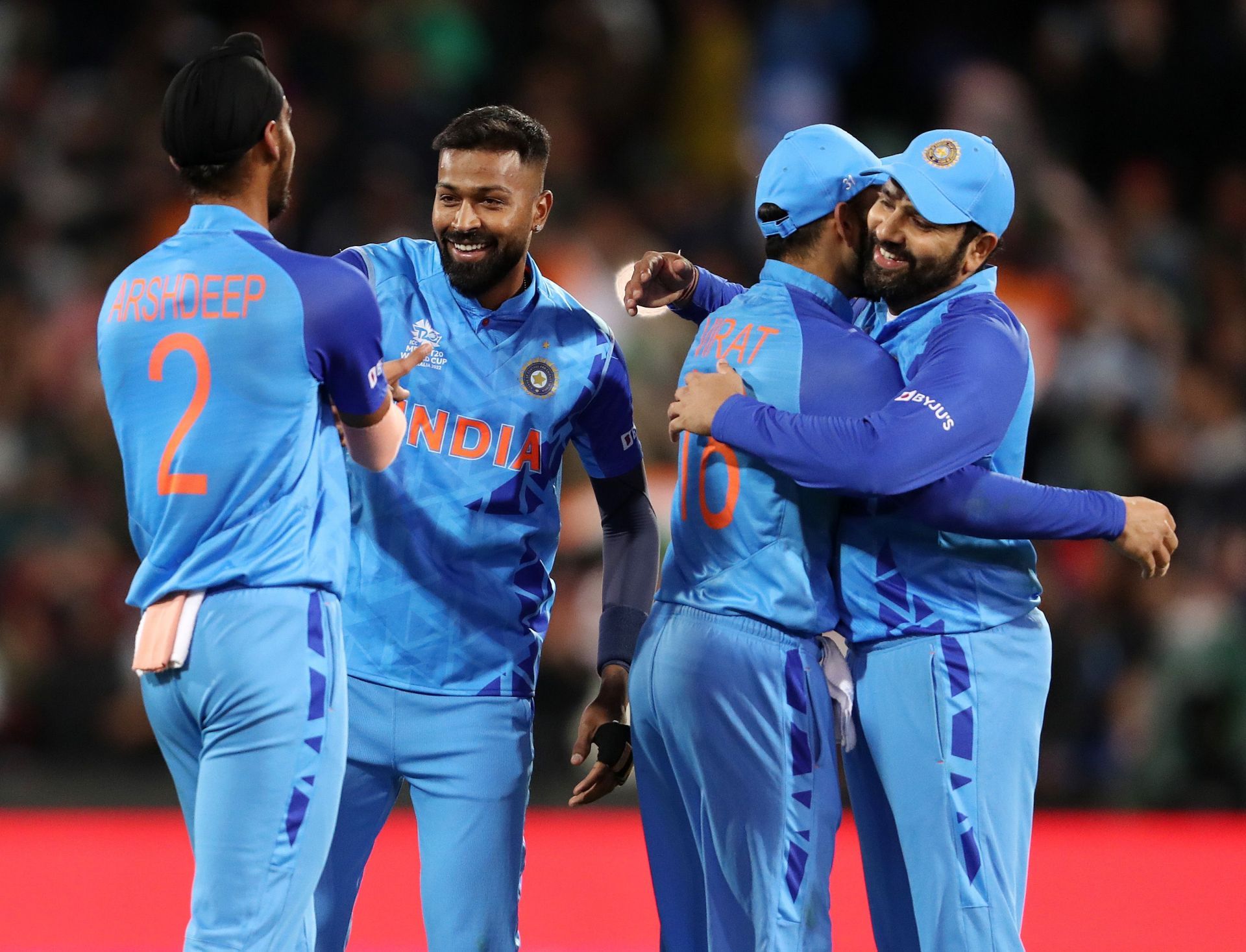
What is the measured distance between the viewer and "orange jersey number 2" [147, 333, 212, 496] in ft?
10.1

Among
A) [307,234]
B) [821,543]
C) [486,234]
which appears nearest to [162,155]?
[307,234]

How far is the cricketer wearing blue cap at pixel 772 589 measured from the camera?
11.7ft

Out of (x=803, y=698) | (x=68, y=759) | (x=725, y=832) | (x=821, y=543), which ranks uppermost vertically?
(x=821, y=543)

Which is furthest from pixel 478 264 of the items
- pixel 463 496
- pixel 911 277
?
pixel 911 277

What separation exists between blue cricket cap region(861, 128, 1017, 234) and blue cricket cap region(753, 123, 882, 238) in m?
0.09

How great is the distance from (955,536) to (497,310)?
1.23 meters

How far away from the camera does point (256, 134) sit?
318 centimetres

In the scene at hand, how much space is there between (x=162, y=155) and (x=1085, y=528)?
25.7 feet

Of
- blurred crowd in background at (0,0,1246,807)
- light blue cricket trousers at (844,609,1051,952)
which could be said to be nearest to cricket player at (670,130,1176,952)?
light blue cricket trousers at (844,609,1051,952)

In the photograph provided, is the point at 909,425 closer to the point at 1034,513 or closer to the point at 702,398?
the point at 1034,513

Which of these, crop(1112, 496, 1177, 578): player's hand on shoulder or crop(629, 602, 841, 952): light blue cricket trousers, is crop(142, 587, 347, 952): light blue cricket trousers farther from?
crop(1112, 496, 1177, 578): player's hand on shoulder

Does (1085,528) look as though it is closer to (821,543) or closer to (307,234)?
(821,543)

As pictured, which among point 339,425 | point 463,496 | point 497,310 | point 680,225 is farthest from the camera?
point 680,225

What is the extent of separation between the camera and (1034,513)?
3.60m
